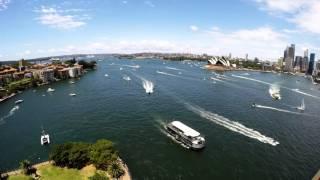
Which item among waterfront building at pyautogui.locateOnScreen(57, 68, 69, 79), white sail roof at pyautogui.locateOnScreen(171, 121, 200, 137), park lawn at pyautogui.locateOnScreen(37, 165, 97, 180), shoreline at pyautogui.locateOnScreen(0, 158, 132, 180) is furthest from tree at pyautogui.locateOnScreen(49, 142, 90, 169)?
waterfront building at pyautogui.locateOnScreen(57, 68, 69, 79)

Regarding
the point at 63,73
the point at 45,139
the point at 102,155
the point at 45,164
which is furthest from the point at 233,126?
the point at 63,73

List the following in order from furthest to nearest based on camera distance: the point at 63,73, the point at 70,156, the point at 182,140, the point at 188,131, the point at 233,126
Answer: the point at 63,73, the point at 233,126, the point at 188,131, the point at 182,140, the point at 70,156

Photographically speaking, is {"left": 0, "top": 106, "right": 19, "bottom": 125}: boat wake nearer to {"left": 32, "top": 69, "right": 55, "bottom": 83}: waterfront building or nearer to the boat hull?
the boat hull

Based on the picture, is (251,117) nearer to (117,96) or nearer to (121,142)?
(121,142)

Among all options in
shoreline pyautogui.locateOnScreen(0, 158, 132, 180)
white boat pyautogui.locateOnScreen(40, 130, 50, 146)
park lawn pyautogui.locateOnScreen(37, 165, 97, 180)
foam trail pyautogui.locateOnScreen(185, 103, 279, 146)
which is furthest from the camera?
foam trail pyautogui.locateOnScreen(185, 103, 279, 146)

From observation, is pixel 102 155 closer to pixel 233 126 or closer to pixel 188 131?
pixel 188 131

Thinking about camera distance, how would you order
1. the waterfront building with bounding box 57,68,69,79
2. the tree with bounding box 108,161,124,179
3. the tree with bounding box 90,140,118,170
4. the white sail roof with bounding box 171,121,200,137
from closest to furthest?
the tree with bounding box 108,161,124,179 → the tree with bounding box 90,140,118,170 → the white sail roof with bounding box 171,121,200,137 → the waterfront building with bounding box 57,68,69,79

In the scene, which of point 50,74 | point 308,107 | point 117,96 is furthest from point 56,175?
point 50,74

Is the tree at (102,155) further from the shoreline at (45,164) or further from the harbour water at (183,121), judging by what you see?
the harbour water at (183,121)
